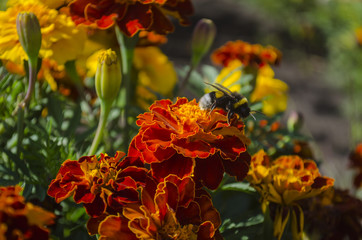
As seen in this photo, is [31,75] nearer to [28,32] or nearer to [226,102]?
[28,32]

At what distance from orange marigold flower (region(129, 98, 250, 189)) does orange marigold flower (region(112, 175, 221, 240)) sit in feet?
0.06

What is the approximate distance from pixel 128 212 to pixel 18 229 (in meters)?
0.13

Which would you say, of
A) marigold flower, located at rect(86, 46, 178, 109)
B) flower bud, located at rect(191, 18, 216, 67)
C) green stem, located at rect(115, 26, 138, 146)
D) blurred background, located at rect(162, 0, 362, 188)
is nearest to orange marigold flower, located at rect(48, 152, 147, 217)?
green stem, located at rect(115, 26, 138, 146)

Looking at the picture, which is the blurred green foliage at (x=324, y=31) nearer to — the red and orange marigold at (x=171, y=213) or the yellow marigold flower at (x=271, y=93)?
the yellow marigold flower at (x=271, y=93)

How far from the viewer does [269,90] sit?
116 centimetres

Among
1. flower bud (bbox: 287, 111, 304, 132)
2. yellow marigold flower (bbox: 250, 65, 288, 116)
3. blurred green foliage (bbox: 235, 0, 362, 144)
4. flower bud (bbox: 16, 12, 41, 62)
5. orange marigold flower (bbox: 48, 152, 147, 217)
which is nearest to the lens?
orange marigold flower (bbox: 48, 152, 147, 217)

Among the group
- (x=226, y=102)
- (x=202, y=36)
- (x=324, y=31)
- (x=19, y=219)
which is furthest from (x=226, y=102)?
(x=324, y=31)

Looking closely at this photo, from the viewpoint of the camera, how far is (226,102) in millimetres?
677

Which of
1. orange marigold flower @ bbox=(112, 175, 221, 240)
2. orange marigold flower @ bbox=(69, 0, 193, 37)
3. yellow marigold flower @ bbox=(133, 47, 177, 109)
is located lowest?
yellow marigold flower @ bbox=(133, 47, 177, 109)

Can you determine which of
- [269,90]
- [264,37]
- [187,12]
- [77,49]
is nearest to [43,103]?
[77,49]

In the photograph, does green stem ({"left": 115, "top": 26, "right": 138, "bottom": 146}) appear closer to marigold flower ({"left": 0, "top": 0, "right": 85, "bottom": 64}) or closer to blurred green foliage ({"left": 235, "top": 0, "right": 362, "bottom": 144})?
marigold flower ({"left": 0, "top": 0, "right": 85, "bottom": 64})

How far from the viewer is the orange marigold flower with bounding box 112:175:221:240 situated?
51 centimetres

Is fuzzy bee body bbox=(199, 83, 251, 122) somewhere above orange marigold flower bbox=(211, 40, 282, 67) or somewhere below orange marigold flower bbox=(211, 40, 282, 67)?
above

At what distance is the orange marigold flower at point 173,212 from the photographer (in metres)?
0.51
